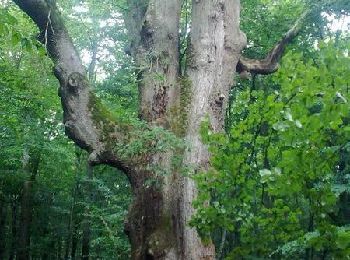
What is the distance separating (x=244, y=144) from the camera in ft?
11.3

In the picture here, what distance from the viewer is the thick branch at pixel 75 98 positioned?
5613 mm

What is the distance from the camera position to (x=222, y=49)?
625 cm

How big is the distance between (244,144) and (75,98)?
9.85 feet

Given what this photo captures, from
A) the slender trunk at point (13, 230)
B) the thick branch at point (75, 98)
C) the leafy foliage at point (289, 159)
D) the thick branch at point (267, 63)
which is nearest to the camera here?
the leafy foliage at point (289, 159)

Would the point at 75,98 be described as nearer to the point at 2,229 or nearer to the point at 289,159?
the point at 289,159

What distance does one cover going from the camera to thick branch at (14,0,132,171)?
221 inches

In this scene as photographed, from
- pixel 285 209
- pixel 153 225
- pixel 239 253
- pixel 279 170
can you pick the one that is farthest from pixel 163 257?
pixel 279 170

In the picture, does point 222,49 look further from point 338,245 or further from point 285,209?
point 338,245

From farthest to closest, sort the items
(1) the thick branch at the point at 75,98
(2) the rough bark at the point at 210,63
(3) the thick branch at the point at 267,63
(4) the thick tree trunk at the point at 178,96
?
(3) the thick branch at the point at 267,63, (2) the rough bark at the point at 210,63, (1) the thick branch at the point at 75,98, (4) the thick tree trunk at the point at 178,96

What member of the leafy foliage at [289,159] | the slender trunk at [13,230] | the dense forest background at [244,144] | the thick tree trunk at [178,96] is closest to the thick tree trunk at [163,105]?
the thick tree trunk at [178,96]

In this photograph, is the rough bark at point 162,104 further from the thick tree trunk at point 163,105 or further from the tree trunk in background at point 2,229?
the tree trunk in background at point 2,229

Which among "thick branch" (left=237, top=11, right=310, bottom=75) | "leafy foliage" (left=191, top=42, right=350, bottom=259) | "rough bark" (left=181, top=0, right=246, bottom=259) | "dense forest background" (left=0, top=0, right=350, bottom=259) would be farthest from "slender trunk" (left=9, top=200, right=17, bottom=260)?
"leafy foliage" (left=191, top=42, right=350, bottom=259)

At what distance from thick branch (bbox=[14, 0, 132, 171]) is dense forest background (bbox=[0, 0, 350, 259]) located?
295mm

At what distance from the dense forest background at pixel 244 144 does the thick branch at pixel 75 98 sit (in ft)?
0.97
